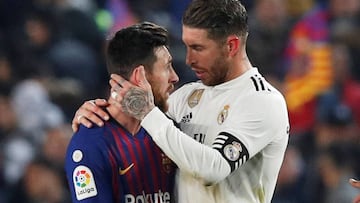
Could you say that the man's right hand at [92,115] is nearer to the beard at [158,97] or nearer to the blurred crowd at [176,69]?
the beard at [158,97]

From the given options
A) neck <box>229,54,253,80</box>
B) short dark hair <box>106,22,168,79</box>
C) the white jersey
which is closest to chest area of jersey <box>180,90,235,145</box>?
the white jersey

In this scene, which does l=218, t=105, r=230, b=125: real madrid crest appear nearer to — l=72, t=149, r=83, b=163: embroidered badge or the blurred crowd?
l=72, t=149, r=83, b=163: embroidered badge

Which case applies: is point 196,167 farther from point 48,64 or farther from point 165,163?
point 48,64

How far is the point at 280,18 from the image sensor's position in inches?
423

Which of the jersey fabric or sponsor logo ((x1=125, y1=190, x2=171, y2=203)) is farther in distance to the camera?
sponsor logo ((x1=125, y1=190, x2=171, y2=203))

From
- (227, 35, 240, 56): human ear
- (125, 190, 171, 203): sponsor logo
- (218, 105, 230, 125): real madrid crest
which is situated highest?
(227, 35, 240, 56): human ear

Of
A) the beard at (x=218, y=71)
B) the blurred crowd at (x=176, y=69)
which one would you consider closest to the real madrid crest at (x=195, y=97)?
the beard at (x=218, y=71)

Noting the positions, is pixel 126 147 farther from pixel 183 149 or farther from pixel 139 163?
pixel 183 149

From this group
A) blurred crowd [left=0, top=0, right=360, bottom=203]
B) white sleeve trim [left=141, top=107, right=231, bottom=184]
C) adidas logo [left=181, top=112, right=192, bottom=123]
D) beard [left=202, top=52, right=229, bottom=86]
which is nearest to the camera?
white sleeve trim [left=141, top=107, right=231, bottom=184]

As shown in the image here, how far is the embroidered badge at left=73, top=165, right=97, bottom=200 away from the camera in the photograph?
16.7 ft

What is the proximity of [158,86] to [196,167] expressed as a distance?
42 centimetres

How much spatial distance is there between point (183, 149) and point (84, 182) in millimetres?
448

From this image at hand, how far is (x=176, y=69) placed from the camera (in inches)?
395

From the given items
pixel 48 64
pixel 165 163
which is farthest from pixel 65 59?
pixel 165 163
